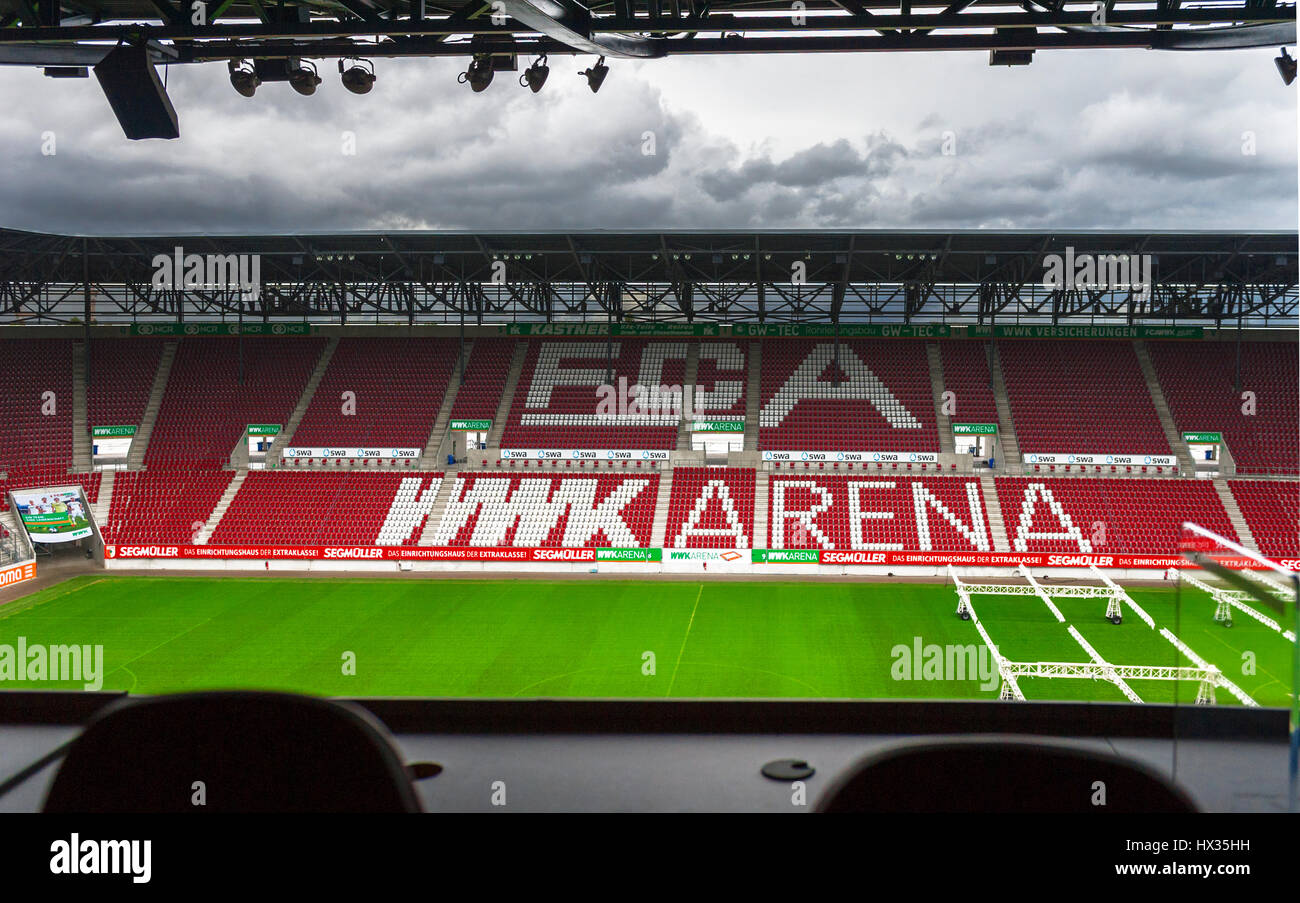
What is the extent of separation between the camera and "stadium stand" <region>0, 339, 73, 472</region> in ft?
91.2

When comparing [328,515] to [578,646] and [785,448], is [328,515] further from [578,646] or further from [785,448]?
[785,448]

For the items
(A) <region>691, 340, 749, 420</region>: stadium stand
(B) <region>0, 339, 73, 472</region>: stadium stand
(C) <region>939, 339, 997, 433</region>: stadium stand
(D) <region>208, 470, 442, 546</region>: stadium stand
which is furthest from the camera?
(A) <region>691, 340, 749, 420</region>: stadium stand

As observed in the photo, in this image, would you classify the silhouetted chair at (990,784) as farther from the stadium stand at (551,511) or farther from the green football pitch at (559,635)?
the stadium stand at (551,511)

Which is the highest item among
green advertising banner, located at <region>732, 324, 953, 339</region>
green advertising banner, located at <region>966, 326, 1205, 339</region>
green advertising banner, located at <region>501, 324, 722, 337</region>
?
green advertising banner, located at <region>501, 324, 722, 337</region>

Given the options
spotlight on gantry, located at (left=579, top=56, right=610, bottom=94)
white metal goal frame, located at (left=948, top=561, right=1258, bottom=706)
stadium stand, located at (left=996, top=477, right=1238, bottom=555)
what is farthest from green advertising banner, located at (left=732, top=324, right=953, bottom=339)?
spotlight on gantry, located at (left=579, top=56, right=610, bottom=94)

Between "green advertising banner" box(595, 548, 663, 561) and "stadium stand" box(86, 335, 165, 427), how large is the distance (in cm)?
2073

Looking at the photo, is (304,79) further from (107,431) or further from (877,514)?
(107,431)

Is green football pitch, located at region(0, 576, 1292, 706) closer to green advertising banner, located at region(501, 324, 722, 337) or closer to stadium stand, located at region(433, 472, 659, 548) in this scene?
stadium stand, located at region(433, 472, 659, 548)
